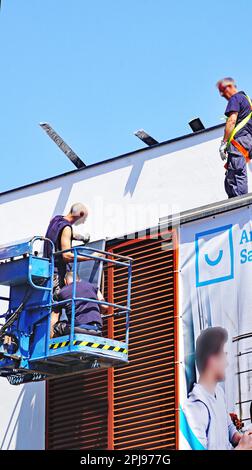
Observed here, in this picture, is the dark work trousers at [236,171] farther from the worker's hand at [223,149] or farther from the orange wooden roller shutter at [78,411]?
the orange wooden roller shutter at [78,411]

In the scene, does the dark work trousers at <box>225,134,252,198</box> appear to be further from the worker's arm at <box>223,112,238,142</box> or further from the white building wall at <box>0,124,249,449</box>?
the white building wall at <box>0,124,249,449</box>

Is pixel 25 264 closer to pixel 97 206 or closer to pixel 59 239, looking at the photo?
pixel 59 239

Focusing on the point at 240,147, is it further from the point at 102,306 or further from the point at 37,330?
the point at 37,330

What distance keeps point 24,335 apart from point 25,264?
3.68 feet

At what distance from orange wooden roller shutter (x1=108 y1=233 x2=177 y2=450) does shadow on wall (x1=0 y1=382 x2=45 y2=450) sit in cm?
175

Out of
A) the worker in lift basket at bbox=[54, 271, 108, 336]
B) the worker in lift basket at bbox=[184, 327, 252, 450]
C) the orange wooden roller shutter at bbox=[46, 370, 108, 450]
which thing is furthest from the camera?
the orange wooden roller shutter at bbox=[46, 370, 108, 450]

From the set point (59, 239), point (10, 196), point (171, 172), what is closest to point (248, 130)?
point (171, 172)

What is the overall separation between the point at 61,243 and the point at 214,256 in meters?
2.42

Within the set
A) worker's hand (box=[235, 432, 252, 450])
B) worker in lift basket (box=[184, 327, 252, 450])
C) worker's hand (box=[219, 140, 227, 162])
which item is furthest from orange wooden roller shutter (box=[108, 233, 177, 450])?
worker's hand (box=[219, 140, 227, 162])

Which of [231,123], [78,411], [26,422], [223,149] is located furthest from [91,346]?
[231,123]

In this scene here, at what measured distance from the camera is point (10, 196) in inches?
1065

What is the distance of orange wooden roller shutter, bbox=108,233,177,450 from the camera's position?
2303 cm

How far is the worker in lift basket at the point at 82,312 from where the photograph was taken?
72.8ft

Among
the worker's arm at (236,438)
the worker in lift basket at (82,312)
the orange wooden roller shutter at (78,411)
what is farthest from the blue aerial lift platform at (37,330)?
the worker's arm at (236,438)
